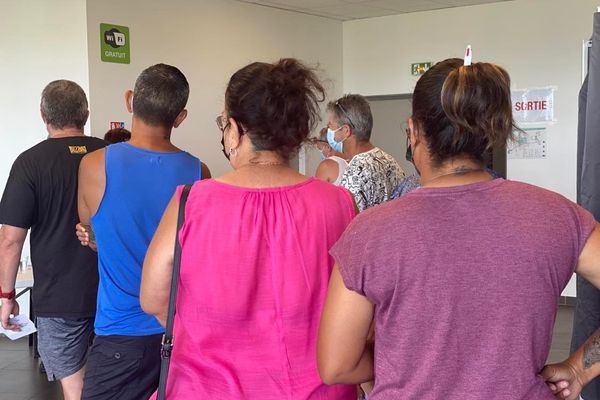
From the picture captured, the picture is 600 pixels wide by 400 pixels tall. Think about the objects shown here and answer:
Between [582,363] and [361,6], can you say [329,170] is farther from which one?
[361,6]

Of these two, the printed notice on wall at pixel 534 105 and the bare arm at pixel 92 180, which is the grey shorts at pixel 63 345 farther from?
the printed notice on wall at pixel 534 105

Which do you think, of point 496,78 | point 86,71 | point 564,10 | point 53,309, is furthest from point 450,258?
point 564,10

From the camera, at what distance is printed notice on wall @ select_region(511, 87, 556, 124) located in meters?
7.82

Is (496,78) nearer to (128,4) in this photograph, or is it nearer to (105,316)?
(105,316)

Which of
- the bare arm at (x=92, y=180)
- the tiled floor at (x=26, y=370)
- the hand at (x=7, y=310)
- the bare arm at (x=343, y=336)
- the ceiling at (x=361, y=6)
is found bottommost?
the tiled floor at (x=26, y=370)

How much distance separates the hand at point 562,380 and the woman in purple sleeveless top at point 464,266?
0.11 metres

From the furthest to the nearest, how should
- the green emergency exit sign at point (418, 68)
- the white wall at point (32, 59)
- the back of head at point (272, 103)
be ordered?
the green emergency exit sign at point (418, 68) → the white wall at point (32, 59) → the back of head at point (272, 103)

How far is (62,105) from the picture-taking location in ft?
10.6

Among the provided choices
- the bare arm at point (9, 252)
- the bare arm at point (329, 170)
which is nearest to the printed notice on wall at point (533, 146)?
the bare arm at point (329, 170)

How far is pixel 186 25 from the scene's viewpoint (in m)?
7.24

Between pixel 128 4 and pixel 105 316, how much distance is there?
4779 millimetres

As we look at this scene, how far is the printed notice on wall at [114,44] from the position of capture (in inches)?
254

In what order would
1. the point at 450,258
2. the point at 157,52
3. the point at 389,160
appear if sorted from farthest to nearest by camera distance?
the point at 157,52 < the point at 389,160 < the point at 450,258

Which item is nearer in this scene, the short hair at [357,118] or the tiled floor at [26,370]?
the short hair at [357,118]
